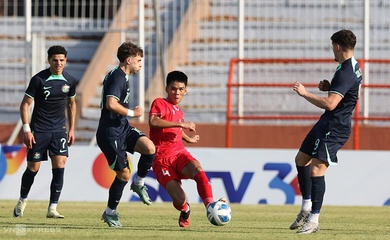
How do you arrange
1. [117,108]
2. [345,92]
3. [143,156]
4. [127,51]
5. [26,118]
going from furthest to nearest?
[26,118] → [143,156] → [127,51] → [117,108] → [345,92]

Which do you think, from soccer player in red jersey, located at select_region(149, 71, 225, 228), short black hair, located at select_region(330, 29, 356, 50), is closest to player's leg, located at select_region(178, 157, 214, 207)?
soccer player in red jersey, located at select_region(149, 71, 225, 228)

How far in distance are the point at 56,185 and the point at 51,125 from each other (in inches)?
27.9

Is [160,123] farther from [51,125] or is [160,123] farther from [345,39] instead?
[51,125]

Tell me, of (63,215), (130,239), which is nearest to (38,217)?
(63,215)

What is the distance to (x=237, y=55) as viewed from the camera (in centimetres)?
1952

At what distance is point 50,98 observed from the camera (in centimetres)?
1270

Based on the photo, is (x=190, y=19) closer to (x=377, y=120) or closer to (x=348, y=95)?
(x=377, y=120)

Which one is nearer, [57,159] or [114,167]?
[114,167]

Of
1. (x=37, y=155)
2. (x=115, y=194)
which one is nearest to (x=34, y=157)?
(x=37, y=155)

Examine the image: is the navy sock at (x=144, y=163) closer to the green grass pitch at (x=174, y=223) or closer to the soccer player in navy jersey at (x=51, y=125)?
the green grass pitch at (x=174, y=223)

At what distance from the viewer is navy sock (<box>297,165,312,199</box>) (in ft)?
36.6

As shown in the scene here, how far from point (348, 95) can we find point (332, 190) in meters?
5.89

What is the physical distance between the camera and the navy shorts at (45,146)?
12.7 metres

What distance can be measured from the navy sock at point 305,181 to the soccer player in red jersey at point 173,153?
979 millimetres
